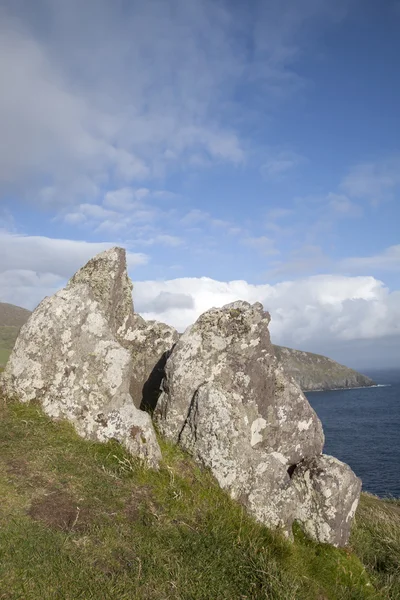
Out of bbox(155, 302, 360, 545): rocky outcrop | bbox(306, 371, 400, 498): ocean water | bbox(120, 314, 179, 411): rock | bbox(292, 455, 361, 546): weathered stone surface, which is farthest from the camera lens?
bbox(306, 371, 400, 498): ocean water

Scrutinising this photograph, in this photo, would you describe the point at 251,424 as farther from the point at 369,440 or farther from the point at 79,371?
the point at 369,440

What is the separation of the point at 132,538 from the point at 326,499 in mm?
6941

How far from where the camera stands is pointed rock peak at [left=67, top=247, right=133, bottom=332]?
56.2 ft

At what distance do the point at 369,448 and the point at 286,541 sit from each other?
74101 mm

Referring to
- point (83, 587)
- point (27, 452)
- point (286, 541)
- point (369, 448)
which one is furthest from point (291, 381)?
point (369, 448)

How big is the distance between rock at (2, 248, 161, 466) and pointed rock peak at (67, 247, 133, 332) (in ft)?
3.97

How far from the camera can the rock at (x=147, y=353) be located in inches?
663

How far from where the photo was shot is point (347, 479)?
13516mm

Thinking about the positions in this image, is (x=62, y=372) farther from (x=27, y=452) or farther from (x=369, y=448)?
(x=369, y=448)

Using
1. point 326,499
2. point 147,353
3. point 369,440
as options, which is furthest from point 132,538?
point 369,440

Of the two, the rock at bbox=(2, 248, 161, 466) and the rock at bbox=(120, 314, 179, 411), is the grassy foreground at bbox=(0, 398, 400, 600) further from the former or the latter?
the rock at bbox=(120, 314, 179, 411)

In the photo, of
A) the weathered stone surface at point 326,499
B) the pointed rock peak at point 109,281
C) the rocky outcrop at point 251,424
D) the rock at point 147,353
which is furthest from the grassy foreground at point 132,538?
the pointed rock peak at point 109,281

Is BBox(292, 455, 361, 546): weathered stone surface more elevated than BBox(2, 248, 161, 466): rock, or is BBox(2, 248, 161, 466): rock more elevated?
BBox(2, 248, 161, 466): rock

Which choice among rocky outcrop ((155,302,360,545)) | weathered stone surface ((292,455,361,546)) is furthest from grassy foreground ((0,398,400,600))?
rocky outcrop ((155,302,360,545))
